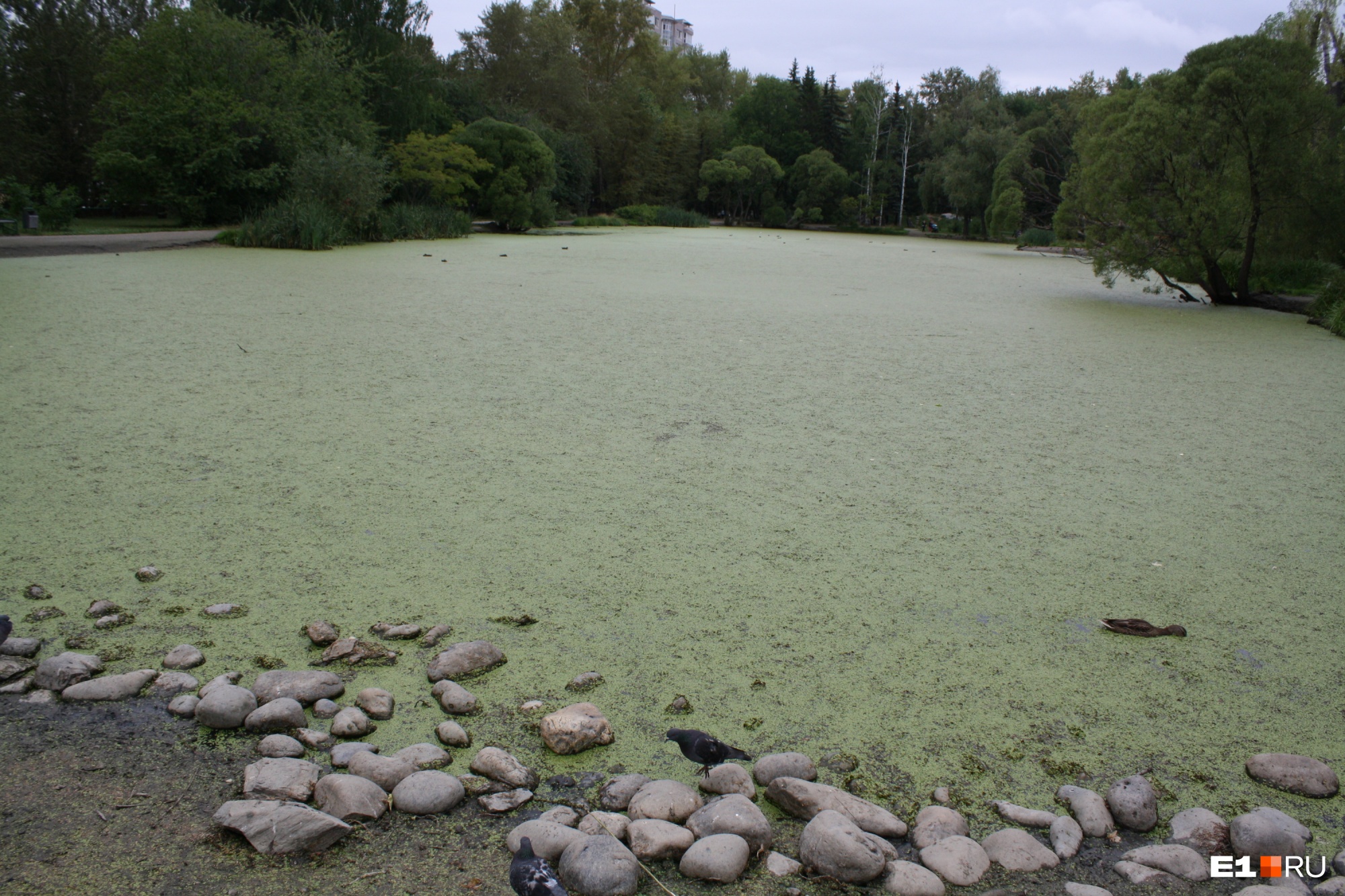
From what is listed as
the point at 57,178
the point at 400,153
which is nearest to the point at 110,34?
the point at 57,178

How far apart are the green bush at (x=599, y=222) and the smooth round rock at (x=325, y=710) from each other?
66.2ft

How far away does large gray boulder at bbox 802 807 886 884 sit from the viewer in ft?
3.50

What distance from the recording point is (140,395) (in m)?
3.23

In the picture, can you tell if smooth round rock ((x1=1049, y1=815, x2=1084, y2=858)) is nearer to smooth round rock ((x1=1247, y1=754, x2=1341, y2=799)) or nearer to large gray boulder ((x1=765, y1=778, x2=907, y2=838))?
large gray boulder ((x1=765, y1=778, x2=907, y2=838))

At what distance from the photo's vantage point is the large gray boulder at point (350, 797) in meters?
1.14

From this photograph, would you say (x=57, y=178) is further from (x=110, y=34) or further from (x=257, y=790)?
(x=257, y=790)

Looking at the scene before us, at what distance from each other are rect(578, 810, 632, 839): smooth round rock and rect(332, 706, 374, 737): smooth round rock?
0.40m

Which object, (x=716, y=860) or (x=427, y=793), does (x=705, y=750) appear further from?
(x=427, y=793)

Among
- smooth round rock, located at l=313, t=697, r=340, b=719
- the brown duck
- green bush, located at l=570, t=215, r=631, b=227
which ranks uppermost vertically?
green bush, located at l=570, t=215, r=631, b=227

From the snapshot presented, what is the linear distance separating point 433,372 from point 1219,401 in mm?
3301

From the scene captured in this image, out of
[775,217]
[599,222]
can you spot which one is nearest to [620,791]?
[599,222]

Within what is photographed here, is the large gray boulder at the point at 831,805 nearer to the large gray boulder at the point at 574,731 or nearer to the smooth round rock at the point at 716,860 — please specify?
the smooth round rock at the point at 716,860

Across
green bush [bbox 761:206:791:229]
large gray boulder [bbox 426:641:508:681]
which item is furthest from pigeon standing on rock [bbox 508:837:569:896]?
green bush [bbox 761:206:791:229]

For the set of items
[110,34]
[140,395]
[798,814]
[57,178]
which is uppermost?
[110,34]
